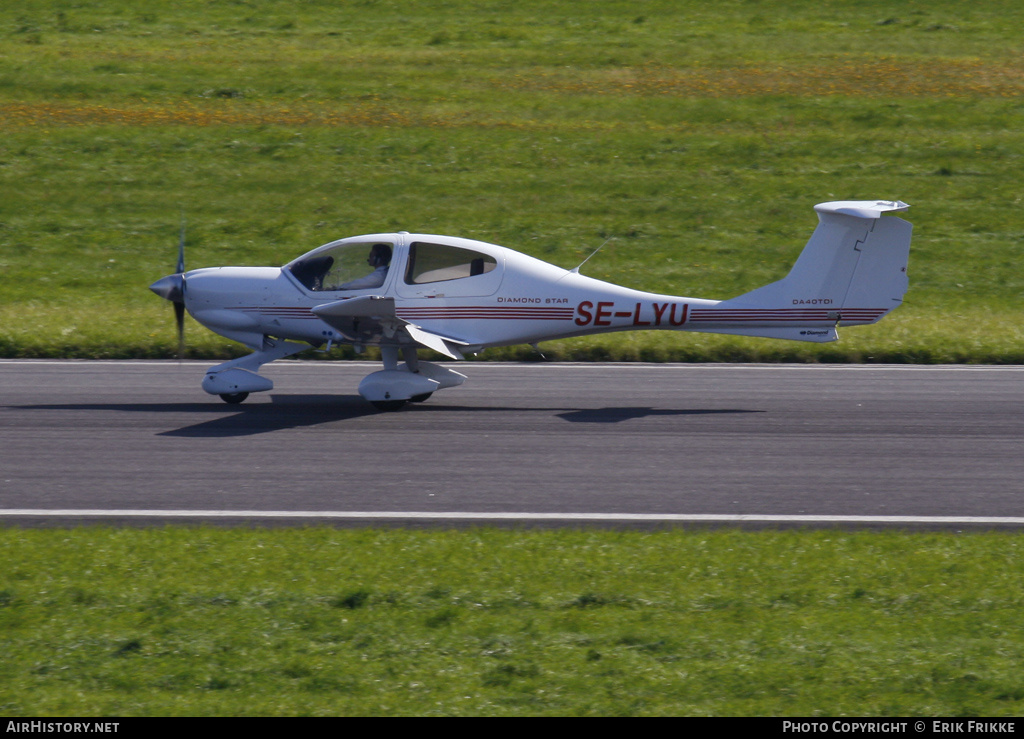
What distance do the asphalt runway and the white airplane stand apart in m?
0.83

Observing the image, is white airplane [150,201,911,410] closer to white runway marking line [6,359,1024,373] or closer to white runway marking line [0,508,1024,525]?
white runway marking line [6,359,1024,373]

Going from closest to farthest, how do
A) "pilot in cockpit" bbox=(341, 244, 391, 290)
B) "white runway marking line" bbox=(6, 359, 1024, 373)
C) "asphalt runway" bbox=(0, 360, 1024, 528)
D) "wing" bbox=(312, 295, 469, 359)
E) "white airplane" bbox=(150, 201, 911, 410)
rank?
"asphalt runway" bbox=(0, 360, 1024, 528)
"wing" bbox=(312, 295, 469, 359)
"white airplane" bbox=(150, 201, 911, 410)
"pilot in cockpit" bbox=(341, 244, 391, 290)
"white runway marking line" bbox=(6, 359, 1024, 373)

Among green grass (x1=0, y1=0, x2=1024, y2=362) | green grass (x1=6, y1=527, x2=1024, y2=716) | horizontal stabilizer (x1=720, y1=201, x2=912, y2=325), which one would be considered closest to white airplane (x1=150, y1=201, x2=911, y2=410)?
horizontal stabilizer (x1=720, y1=201, x2=912, y2=325)

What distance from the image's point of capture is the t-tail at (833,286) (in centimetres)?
1414

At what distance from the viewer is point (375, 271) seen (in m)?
14.8

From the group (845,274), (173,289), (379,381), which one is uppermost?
(845,274)

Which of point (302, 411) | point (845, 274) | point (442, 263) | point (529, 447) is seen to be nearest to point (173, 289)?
point (302, 411)

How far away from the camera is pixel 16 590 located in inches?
313

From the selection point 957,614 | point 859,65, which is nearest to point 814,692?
point 957,614

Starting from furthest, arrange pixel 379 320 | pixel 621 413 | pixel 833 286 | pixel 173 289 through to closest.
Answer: pixel 173 289 → pixel 621 413 → pixel 833 286 → pixel 379 320

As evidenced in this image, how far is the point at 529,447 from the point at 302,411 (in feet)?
11.4

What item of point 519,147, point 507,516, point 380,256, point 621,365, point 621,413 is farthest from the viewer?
point 519,147

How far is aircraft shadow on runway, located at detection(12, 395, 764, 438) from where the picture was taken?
13961 millimetres

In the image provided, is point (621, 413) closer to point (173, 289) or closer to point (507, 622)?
point (173, 289)
